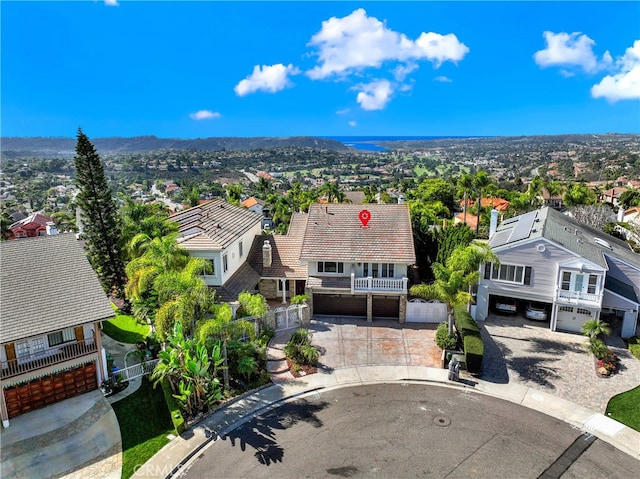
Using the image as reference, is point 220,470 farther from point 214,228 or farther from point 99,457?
point 214,228

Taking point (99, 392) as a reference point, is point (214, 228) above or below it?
above

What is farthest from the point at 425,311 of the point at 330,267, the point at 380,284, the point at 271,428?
the point at 271,428

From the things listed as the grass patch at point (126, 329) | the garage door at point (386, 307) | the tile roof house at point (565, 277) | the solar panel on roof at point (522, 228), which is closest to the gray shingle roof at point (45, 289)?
the grass patch at point (126, 329)

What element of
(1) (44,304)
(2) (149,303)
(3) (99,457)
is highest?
(1) (44,304)

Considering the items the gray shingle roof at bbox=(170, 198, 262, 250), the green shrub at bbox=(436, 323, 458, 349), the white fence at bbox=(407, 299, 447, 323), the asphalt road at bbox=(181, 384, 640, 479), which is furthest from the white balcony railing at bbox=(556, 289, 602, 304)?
the gray shingle roof at bbox=(170, 198, 262, 250)

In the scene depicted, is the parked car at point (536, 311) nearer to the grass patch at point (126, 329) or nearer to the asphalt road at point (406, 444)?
the asphalt road at point (406, 444)

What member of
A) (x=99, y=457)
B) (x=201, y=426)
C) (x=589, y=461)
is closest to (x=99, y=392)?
(x=99, y=457)

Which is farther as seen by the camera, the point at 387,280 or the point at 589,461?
the point at 387,280
